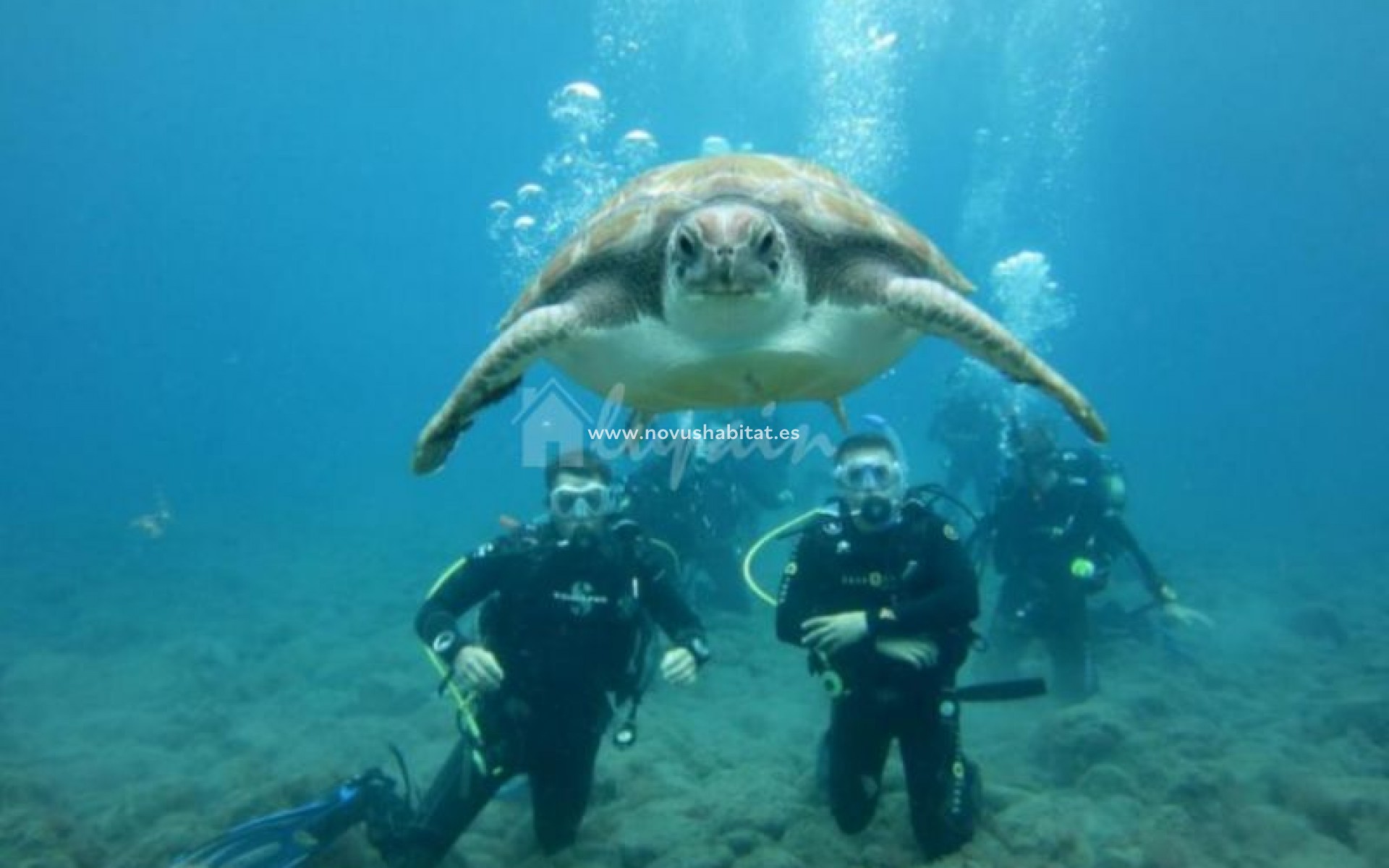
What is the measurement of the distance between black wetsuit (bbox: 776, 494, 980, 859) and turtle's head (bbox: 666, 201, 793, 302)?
2267 mm

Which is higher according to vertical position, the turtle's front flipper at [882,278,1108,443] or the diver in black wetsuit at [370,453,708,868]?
the turtle's front flipper at [882,278,1108,443]

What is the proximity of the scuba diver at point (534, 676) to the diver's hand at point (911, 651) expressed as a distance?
1122mm

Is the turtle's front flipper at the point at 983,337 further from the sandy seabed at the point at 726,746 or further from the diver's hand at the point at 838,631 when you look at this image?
the sandy seabed at the point at 726,746

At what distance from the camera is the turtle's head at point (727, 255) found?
320cm

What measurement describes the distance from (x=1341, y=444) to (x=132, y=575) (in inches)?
4225

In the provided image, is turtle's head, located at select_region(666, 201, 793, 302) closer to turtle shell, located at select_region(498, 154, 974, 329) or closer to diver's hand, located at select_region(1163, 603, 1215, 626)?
turtle shell, located at select_region(498, 154, 974, 329)

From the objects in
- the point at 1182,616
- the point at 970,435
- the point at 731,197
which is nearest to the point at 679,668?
the point at 731,197

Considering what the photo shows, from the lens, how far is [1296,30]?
2399 inches

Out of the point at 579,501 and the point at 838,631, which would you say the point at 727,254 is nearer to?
the point at 838,631

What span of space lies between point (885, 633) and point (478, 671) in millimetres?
2374

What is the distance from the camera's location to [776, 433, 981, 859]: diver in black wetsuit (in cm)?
466

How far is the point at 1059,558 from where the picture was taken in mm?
7996

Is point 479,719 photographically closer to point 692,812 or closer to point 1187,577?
point 692,812

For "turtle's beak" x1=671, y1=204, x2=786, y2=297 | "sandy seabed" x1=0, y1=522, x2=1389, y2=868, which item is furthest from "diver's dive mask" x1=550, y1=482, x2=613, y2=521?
"turtle's beak" x1=671, y1=204, x2=786, y2=297
